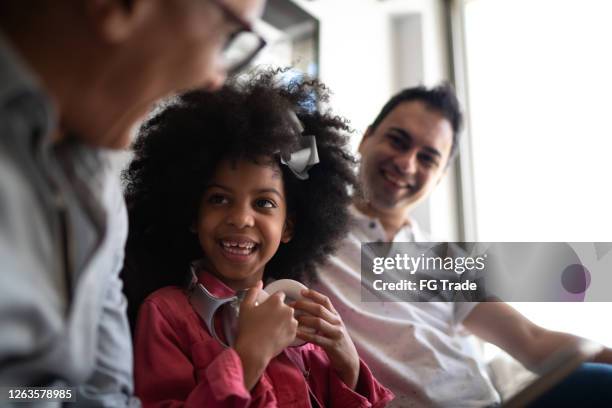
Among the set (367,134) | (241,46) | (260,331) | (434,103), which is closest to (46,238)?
(241,46)

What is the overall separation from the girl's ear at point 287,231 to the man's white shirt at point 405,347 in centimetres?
15

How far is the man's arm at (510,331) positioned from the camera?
36.4 inches

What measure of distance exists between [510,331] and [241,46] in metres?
0.93

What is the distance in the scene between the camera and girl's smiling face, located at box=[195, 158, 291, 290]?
0.75 metres

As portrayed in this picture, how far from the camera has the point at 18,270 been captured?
0.32 metres

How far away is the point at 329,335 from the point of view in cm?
72

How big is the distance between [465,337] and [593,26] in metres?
1.37

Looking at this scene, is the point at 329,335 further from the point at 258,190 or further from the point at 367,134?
the point at 367,134

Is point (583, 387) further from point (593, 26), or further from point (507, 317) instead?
point (593, 26)

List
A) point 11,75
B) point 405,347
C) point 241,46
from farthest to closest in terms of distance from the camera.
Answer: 1. point 405,347
2. point 241,46
3. point 11,75

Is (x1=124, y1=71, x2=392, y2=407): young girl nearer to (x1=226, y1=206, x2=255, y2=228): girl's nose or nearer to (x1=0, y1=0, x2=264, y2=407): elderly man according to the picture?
(x1=226, y1=206, x2=255, y2=228): girl's nose

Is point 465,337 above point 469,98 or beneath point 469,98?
beneath

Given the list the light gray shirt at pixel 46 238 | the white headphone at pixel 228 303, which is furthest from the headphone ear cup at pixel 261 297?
the light gray shirt at pixel 46 238

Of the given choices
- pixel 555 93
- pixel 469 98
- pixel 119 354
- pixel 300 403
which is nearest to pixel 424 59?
pixel 469 98
